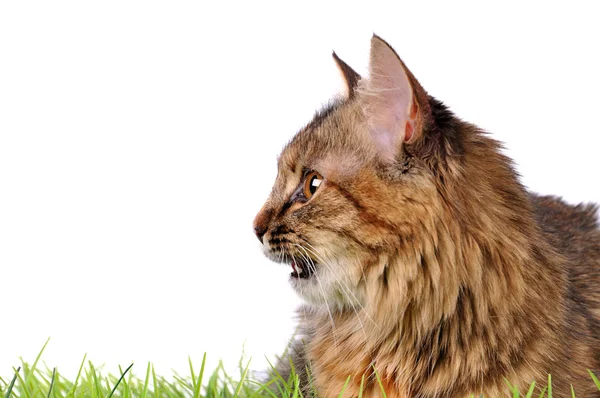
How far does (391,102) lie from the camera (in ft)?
8.34

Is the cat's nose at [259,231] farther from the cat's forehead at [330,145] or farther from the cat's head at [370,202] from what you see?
the cat's forehead at [330,145]

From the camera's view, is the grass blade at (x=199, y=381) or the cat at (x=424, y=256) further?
the grass blade at (x=199, y=381)

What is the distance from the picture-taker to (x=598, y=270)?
10.8 feet

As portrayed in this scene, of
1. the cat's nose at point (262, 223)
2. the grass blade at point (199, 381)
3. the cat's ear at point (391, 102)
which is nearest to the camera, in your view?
the cat's ear at point (391, 102)

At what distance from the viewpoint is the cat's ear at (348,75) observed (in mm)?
2939

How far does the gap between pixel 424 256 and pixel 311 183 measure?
1.69 feet

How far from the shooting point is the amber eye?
269cm

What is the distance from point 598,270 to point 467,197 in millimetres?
1152

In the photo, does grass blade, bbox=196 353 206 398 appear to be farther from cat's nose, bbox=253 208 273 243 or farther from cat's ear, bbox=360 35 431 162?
cat's ear, bbox=360 35 431 162

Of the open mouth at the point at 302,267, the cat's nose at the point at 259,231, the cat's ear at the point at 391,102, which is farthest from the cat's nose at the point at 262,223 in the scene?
the cat's ear at the point at 391,102

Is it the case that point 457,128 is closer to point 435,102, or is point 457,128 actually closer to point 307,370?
point 435,102

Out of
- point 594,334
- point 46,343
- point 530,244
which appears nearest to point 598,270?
point 594,334

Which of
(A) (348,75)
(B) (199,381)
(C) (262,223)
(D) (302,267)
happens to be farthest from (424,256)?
(B) (199,381)

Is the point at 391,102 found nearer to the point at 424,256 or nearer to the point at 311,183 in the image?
the point at 311,183
